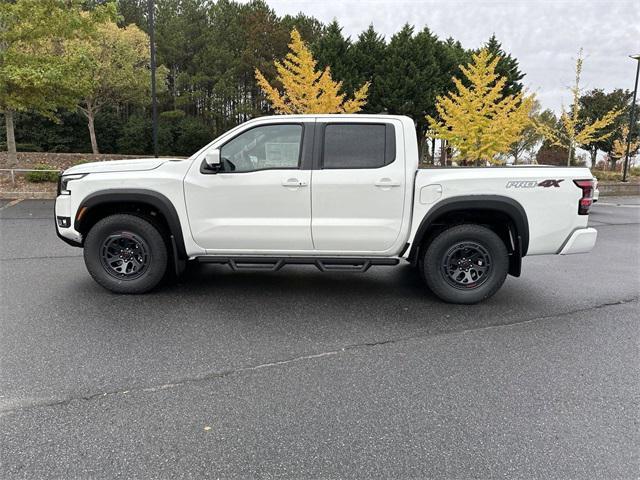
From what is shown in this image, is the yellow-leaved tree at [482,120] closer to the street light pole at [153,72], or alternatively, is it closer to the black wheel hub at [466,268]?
the street light pole at [153,72]

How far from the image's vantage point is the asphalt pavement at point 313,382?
2.39 meters

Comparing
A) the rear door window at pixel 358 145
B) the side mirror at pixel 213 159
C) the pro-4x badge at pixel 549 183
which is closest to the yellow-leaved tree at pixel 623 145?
the pro-4x badge at pixel 549 183

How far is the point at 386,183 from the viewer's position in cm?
457

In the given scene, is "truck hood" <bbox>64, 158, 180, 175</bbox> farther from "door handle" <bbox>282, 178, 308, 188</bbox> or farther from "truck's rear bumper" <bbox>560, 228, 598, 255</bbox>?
"truck's rear bumper" <bbox>560, 228, 598, 255</bbox>

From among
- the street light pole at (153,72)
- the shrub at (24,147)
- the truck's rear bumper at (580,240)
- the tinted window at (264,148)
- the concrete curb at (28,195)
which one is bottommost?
the concrete curb at (28,195)

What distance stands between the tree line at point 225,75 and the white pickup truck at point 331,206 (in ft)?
65.5

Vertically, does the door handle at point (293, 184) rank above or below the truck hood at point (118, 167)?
below

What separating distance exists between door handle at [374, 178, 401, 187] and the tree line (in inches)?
798

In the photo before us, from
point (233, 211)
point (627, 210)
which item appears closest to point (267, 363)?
point (233, 211)

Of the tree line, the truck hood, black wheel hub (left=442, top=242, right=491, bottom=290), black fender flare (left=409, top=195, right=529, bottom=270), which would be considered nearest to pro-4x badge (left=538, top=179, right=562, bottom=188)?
black fender flare (left=409, top=195, right=529, bottom=270)

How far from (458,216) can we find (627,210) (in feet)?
46.0

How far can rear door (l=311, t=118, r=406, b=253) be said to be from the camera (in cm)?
458

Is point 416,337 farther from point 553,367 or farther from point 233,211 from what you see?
point 233,211

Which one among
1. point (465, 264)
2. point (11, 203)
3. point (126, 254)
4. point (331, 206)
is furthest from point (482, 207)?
point (11, 203)
